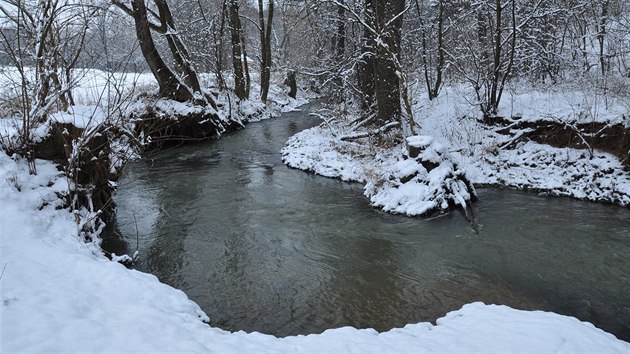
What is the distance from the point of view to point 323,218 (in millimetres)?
8000

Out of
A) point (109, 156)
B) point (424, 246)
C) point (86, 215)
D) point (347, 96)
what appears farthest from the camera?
point (347, 96)

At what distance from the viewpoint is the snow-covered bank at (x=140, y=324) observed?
3.16 m

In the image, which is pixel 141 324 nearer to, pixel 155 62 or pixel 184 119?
pixel 184 119

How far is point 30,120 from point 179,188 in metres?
4.01

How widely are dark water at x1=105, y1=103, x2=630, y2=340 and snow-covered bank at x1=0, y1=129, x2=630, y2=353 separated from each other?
2.30 feet

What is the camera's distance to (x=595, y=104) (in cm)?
920

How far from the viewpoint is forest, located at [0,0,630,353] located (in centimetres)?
391

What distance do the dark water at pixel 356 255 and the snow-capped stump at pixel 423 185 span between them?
27cm

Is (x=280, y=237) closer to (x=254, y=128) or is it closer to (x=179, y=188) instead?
(x=179, y=188)

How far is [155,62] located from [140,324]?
1300 centimetres

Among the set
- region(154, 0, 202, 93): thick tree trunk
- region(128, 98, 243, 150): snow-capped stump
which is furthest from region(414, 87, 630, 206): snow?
region(154, 0, 202, 93): thick tree trunk

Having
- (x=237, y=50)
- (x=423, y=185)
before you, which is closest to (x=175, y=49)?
(x=237, y=50)

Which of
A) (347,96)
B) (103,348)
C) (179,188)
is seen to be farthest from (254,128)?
(103,348)

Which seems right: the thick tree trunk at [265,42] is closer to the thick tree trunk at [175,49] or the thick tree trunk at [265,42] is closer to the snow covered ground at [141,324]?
the thick tree trunk at [175,49]
